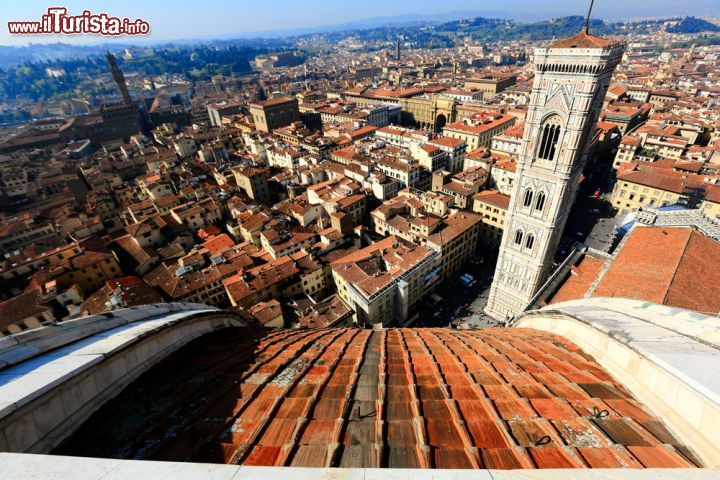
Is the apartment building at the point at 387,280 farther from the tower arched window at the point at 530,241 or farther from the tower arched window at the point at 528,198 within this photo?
the tower arched window at the point at 528,198

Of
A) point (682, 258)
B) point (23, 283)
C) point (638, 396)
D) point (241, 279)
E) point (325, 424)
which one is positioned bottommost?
point (23, 283)

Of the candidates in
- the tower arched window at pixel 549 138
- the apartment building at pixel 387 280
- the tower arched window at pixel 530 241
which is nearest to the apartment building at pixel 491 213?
the apartment building at pixel 387 280

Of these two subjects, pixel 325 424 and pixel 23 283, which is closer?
pixel 325 424

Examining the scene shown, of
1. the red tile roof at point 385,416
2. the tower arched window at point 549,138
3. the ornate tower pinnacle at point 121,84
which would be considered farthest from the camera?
the ornate tower pinnacle at point 121,84

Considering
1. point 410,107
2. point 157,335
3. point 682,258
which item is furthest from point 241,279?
point 410,107

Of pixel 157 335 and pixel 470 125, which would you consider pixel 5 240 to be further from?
pixel 470 125

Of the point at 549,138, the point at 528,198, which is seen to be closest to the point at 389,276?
the point at 528,198

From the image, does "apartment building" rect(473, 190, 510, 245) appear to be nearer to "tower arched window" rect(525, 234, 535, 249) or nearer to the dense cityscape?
the dense cityscape
